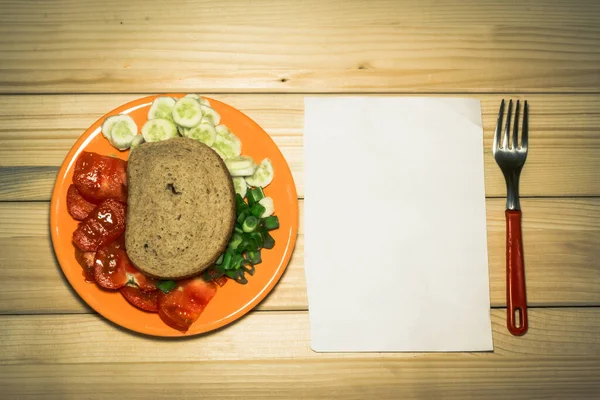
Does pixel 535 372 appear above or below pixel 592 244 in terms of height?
below

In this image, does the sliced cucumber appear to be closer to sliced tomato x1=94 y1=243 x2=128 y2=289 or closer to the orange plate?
the orange plate

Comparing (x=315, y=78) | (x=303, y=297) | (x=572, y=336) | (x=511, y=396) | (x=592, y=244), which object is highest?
(x=315, y=78)

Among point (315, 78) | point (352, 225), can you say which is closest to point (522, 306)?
point (352, 225)

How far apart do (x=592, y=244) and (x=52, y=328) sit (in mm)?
1544

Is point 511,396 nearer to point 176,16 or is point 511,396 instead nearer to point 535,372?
point 535,372

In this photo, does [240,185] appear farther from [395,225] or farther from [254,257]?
[395,225]

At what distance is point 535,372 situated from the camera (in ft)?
4.55

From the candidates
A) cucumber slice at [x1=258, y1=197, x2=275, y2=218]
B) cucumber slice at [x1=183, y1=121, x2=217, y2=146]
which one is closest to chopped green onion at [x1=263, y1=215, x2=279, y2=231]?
cucumber slice at [x1=258, y1=197, x2=275, y2=218]

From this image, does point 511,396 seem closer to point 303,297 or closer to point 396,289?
point 396,289

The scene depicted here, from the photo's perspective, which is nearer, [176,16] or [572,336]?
[572,336]

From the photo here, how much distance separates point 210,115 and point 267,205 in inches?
11.2

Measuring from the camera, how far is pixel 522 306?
53.9 inches

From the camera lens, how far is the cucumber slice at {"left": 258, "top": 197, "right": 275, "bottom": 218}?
130 centimetres

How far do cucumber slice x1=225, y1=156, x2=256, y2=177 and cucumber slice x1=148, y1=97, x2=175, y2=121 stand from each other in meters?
0.21
